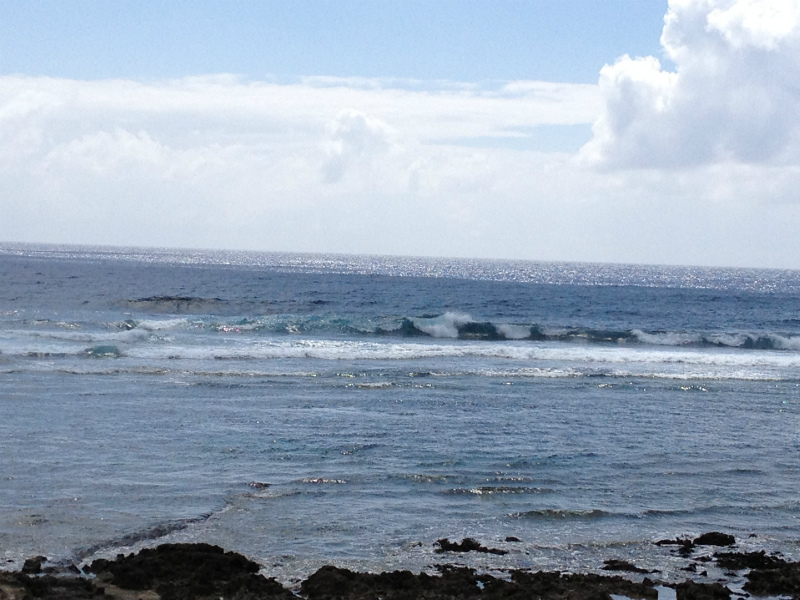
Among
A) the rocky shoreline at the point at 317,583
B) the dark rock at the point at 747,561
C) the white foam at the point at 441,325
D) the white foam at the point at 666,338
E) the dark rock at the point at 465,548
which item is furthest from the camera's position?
the white foam at the point at 441,325

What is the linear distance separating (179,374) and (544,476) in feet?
53.6

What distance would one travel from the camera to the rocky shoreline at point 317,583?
10188mm

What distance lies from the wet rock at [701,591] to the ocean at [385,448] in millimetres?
695

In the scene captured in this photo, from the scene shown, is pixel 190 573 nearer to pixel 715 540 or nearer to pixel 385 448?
pixel 715 540

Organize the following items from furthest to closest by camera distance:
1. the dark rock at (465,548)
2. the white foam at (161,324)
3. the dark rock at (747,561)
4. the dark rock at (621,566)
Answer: the white foam at (161,324) < the dark rock at (465,548) < the dark rock at (747,561) < the dark rock at (621,566)

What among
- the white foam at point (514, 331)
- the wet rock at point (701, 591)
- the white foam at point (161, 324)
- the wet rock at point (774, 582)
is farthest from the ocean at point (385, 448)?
the white foam at point (514, 331)

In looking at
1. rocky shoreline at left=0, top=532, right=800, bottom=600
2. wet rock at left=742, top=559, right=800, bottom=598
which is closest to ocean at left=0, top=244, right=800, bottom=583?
rocky shoreline at left=0, top=532, right=800, bottom=600

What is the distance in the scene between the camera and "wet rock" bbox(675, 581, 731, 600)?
10.5 meters

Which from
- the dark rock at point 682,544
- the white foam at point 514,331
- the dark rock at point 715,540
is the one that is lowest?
the dark rock at point 682,544

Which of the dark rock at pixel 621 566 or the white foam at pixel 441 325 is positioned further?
the white foam at pixel 441 325

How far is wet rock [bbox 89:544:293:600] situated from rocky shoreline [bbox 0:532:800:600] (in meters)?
0.01

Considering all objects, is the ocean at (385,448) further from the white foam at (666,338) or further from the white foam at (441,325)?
the white foam at (441,325)

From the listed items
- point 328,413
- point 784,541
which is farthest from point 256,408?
point 784,541

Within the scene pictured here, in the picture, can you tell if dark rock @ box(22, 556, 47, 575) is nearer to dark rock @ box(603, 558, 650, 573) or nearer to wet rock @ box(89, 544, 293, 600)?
wet rock @ box(89, 544, 293, 600)
